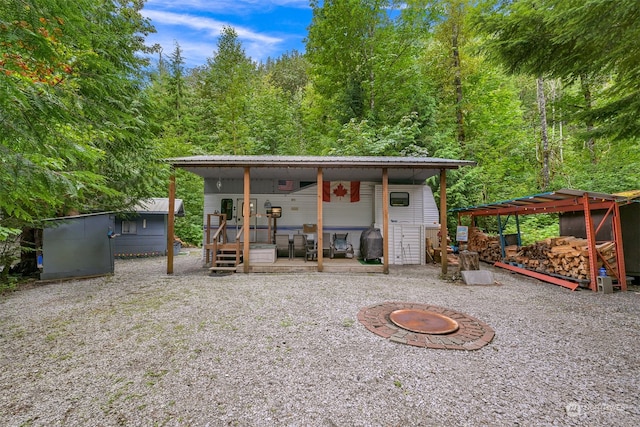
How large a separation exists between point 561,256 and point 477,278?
6.91ft

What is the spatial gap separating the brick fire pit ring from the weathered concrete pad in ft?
7.20

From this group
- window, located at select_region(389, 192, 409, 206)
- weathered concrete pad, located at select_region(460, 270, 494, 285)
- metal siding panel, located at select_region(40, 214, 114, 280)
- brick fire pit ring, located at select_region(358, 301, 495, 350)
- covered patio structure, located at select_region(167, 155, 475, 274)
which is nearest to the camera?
brick fire pit ring, located at select_region(358, 301, 495, 350)

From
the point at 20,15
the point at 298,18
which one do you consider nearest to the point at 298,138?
the point at 298,18

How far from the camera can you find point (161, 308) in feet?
13.7

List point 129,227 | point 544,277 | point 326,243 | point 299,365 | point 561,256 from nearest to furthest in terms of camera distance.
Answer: point 299,365 < point 561,256 < point 544,277 < point 326,243 < point 129,227

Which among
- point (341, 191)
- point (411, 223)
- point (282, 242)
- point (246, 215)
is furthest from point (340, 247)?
point (246, 215)

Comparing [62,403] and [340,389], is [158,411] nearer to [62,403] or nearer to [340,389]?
[62,403]

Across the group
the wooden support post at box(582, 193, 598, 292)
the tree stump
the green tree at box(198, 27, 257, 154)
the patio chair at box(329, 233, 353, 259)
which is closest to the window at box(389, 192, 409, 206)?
the patio chair at box(329, 233, 353, 259)

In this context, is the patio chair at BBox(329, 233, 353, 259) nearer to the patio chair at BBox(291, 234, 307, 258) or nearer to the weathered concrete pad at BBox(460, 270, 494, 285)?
the patio chair at BBox(291, 234, 307, 258)

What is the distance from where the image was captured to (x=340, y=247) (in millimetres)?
8695

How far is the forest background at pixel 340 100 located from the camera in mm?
2326

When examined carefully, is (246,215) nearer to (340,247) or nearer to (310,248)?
(310,248)

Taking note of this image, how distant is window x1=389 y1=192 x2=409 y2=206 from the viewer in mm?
9023

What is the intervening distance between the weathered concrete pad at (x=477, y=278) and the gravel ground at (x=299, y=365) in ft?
3.67
